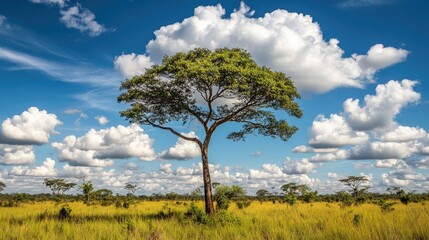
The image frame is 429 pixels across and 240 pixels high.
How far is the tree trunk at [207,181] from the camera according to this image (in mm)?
21062

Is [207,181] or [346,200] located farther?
[346,200]

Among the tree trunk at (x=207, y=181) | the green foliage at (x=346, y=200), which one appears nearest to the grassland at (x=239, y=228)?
the tree trunk at (x=207, y=181)

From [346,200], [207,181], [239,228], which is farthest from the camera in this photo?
[346,200]

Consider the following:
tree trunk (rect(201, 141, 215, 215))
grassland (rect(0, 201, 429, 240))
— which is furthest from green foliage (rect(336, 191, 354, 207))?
grassland (rect(0, 201, 429, 240))

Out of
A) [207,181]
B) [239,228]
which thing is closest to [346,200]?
[207,181]

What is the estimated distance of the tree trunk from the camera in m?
21.1

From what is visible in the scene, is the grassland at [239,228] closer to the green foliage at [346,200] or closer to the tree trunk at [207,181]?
the tree trunk at [207,181]

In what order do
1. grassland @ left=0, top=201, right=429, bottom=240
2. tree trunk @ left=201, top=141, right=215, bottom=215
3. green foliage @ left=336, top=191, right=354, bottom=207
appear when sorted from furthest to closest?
green foliage @ left=336, top=191, right=354, bottom=207 < tree trunk @ left=201, top=141, right=215, bottom=215 < grassland @ left=0, top=201, right=429, bottom=240

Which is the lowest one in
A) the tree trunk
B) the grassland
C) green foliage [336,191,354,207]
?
green foliage [336,191,354,207]

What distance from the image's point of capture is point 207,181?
71.4 feet

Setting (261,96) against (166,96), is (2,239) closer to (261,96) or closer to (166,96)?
(166,96)

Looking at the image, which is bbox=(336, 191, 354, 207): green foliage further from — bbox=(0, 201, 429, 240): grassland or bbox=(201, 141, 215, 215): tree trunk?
bbox=(0, 201, 429, 240): grassland

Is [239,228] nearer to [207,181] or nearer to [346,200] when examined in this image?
[207,181]

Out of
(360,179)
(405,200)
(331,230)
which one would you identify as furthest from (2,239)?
(360,179)
